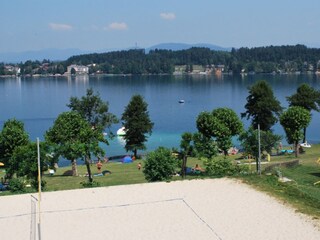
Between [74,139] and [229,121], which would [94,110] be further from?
[74,139]

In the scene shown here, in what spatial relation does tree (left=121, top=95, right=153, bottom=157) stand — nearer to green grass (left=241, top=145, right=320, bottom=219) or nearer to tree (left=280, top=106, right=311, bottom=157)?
tree (left=280, top=106, right=311, bottom=157)

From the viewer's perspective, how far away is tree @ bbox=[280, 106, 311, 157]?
29609 millimetres

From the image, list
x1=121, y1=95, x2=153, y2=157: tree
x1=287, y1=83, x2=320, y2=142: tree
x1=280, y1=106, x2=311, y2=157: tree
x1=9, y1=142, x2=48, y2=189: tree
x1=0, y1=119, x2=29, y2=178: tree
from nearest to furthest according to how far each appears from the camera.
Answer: x1=9, y1=142, x2=48, y2=189: tree
x1=0, y1=119, x2=29, y2=178: tree
x1=280, y1=106, x2=311, y2=157: tree
x1=121, y1=95, x2=153, y2=157: tree
x1=287, y1=83, x2=320, y2=142: tree

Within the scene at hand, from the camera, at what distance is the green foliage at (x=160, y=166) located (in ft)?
62.7

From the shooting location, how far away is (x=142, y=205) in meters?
16.0

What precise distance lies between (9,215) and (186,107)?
64272 millimetres

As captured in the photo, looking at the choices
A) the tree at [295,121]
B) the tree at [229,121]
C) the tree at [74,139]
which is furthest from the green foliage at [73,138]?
the tree at [295,121]

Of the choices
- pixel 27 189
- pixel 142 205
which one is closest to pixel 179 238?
pixel 142 205

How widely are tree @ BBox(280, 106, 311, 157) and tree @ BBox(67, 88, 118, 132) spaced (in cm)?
1409

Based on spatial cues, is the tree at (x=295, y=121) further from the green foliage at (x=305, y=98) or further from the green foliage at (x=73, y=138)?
the green foliage at (x=73, y=138)

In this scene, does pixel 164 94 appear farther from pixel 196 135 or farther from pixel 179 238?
pixel 179 238

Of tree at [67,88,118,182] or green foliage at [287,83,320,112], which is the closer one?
tree at [67,88,118,182]

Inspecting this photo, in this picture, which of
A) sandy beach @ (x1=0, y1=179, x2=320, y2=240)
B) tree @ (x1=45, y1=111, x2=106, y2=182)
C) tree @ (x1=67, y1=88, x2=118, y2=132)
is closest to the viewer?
sandy beach @ (x1=0, y1=179, x2=320, y2=240)

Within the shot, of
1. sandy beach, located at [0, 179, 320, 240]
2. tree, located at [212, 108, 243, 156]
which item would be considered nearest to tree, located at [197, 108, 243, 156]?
tree, located at [212, 108, 243, 156]
